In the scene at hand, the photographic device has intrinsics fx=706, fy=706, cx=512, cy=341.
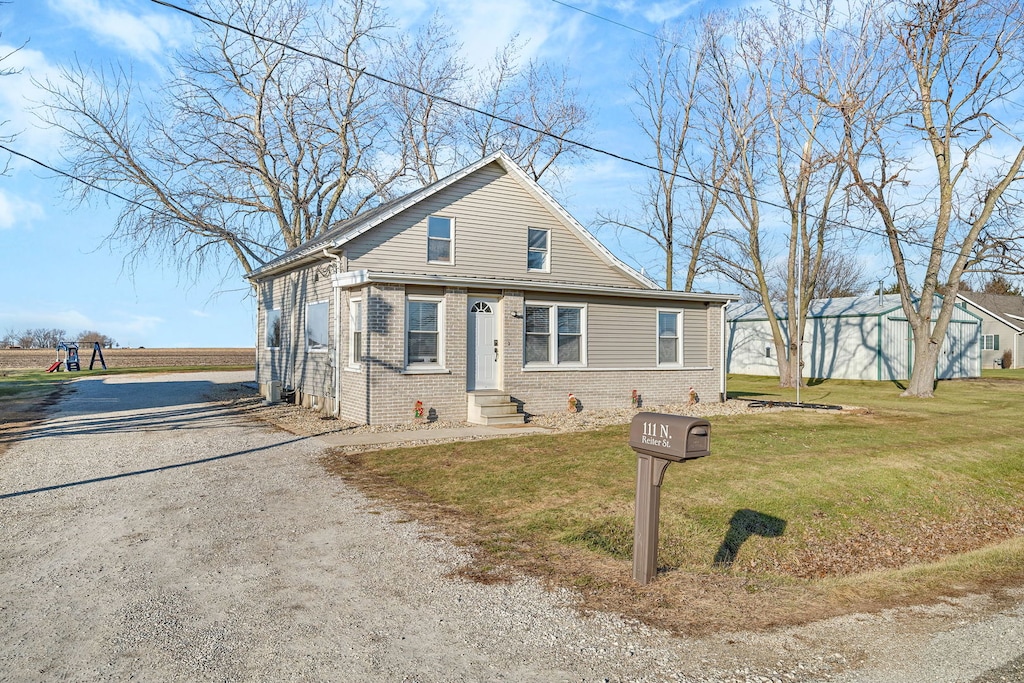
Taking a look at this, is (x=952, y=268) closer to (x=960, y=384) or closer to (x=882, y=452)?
(x=960, y=384)

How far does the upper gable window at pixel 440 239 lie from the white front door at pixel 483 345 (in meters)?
1.97

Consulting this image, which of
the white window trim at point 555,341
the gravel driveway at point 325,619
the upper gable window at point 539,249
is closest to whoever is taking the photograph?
the gravel driveway at point 325,619

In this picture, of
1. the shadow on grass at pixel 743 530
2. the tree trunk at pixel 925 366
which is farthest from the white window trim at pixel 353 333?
the tree trunk at pixel 925 366

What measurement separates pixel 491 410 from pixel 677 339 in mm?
6650

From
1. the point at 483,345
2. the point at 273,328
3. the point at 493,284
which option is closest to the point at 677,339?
the point at 483,345

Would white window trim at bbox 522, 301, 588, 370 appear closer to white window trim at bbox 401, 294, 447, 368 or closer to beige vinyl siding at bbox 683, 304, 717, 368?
white window trim at bbox 401, 294, 447, 368

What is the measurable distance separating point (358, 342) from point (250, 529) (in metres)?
8.15

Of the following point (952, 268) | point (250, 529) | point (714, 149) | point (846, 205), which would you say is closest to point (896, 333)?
point (952, 268)

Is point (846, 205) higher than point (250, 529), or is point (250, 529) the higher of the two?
point (846, 205)

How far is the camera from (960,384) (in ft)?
93.8

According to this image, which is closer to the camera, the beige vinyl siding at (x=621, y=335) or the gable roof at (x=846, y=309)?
the beige vinyl siding at (x=621, y=335)

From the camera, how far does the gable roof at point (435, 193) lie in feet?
52.1

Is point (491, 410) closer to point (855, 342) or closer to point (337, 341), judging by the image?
point (337, 341)

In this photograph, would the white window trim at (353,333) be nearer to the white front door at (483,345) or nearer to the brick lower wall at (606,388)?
the white front door at (483,345)
